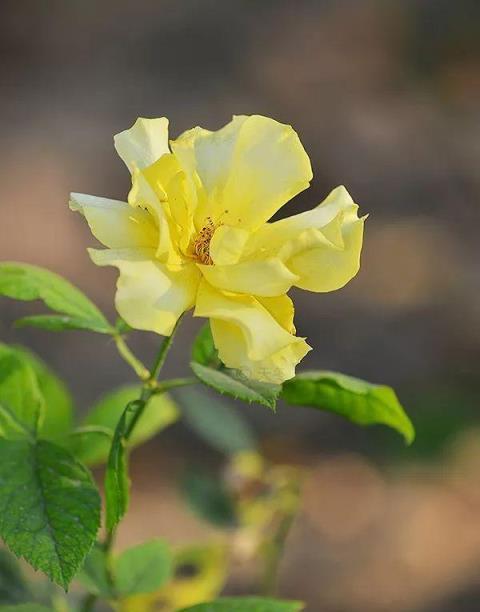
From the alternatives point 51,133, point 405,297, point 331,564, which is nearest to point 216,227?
point 331,564

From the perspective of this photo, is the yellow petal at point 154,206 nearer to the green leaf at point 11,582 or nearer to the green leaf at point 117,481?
the green leaf at point 117,481

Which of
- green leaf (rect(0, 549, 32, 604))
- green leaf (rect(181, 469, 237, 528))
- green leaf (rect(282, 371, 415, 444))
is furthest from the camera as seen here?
green leaf (rect(181, 469, 237, 528))

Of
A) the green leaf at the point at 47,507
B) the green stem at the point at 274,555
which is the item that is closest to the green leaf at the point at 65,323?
the green leaf at the point at 47,507

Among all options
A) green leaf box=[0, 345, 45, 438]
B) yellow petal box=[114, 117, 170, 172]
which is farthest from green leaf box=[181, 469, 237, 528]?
yellow petal box=[114, 117, 170, 172]

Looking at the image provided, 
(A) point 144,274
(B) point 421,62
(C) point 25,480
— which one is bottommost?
(C) point 25,480

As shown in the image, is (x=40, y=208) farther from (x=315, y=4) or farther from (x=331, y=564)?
(x=315, y=4)

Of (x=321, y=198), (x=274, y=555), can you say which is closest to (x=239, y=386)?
(x=274, y=555)

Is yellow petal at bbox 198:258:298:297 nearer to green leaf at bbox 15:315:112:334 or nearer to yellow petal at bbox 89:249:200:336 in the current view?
yellow petal at bbox 89:249:200:336
